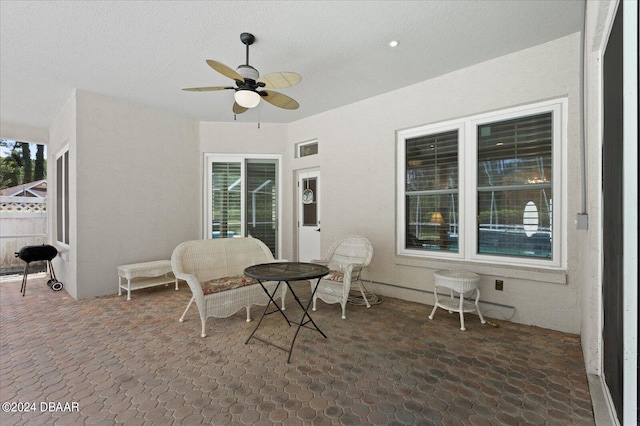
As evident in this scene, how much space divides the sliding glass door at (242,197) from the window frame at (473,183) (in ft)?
8.90

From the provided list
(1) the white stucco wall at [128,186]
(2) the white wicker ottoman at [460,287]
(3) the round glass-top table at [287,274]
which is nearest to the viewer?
(3) the round glass-top table at [287,274]

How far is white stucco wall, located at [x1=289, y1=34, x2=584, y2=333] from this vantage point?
316cm

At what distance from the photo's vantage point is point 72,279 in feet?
15.2

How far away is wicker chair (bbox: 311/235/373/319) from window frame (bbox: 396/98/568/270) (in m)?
0.61

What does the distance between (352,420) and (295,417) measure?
1.13ft

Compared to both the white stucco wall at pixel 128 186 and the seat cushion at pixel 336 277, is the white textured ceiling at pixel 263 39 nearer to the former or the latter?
the white stucco wall at pixel 128 186

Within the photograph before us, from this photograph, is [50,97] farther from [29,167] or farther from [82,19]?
[29,167]

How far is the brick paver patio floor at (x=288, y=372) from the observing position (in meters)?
1.93

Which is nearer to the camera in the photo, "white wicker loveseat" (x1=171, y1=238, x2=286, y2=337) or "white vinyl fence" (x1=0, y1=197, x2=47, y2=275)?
"white wicker loveseat" (x1=171, y1=238, x2=286, y2=337)

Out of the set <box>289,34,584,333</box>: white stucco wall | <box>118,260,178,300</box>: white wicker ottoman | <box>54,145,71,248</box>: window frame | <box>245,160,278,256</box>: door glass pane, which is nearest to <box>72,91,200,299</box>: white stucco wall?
<box>118,260,178,300</box>: white wicker ottoman

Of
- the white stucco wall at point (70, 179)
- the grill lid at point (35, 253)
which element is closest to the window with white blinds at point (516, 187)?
the white stucco wall at point (70, 179)

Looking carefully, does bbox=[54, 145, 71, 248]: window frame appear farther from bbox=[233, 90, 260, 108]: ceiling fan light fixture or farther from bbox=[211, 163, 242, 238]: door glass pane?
bbox=[233, 90, 260, 108]: ceiling fan light fixture

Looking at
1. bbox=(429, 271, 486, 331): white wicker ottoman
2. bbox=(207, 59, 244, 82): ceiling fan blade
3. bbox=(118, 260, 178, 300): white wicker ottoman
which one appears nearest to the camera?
bbox=(207, 59, 244, 82): ceiling fan blade

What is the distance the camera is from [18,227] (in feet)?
22.0
